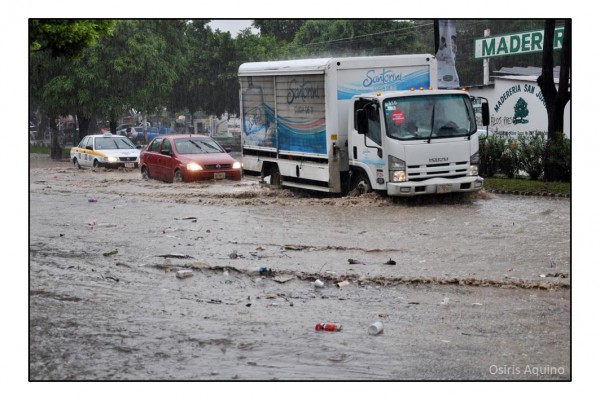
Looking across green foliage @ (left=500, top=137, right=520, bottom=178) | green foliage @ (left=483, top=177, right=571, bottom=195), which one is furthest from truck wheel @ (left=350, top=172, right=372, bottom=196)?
green foliage @ (left=500, top=137, right=520, bottom=178)

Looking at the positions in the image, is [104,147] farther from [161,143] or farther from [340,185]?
[340,185]

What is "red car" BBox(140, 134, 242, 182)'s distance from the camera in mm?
24078

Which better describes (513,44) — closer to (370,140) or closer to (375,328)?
(370,140)

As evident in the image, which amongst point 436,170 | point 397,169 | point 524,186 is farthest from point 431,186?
point 524,186

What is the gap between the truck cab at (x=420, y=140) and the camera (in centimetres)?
1794

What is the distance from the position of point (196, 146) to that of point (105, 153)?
23.2 feet

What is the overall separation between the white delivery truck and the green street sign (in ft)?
16.3

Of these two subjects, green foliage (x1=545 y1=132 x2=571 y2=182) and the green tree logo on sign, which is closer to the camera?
green foliage (x1=545 y1=132 x2=571 y2=182)

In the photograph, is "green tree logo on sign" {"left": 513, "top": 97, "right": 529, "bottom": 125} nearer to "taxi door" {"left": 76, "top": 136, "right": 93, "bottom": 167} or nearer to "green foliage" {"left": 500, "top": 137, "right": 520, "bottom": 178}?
"green foliage" {"left": 500, "top": 137, "right": 520, "bottom": 178}

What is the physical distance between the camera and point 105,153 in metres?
31.1

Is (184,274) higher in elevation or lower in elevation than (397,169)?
lower

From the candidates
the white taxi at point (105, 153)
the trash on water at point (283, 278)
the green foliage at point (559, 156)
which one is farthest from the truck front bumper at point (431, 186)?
the white taxi at point (105, 153)

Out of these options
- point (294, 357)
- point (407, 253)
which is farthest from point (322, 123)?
point (294, 357)

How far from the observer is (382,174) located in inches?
721
